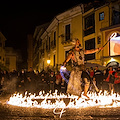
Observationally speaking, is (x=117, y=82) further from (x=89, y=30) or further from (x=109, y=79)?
(x=89, y=30)

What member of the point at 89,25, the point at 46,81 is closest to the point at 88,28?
the point at 89,25

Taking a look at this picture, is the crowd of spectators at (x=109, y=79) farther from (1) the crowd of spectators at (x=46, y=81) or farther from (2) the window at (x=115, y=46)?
(2) the window at (x=115, y=46)

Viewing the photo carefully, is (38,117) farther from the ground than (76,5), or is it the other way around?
(76,5)

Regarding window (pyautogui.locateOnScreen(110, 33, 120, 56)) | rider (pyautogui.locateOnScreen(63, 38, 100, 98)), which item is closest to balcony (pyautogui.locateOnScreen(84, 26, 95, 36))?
window (pyautogui.locateOnScreen(110, 33, 120, 56))

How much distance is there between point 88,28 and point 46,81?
10.5 m

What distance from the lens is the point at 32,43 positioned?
65812mm

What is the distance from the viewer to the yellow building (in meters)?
22.0

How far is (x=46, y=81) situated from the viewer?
16.6 metres

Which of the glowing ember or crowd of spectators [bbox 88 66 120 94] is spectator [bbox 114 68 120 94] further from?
the glowing ember

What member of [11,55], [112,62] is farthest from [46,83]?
[11,55]

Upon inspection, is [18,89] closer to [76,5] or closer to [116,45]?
[116,45]

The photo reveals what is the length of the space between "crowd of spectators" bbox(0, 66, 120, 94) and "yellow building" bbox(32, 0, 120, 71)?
678 centimetres

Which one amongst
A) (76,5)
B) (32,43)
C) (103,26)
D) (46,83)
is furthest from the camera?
(32,43)

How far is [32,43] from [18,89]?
50.8m
